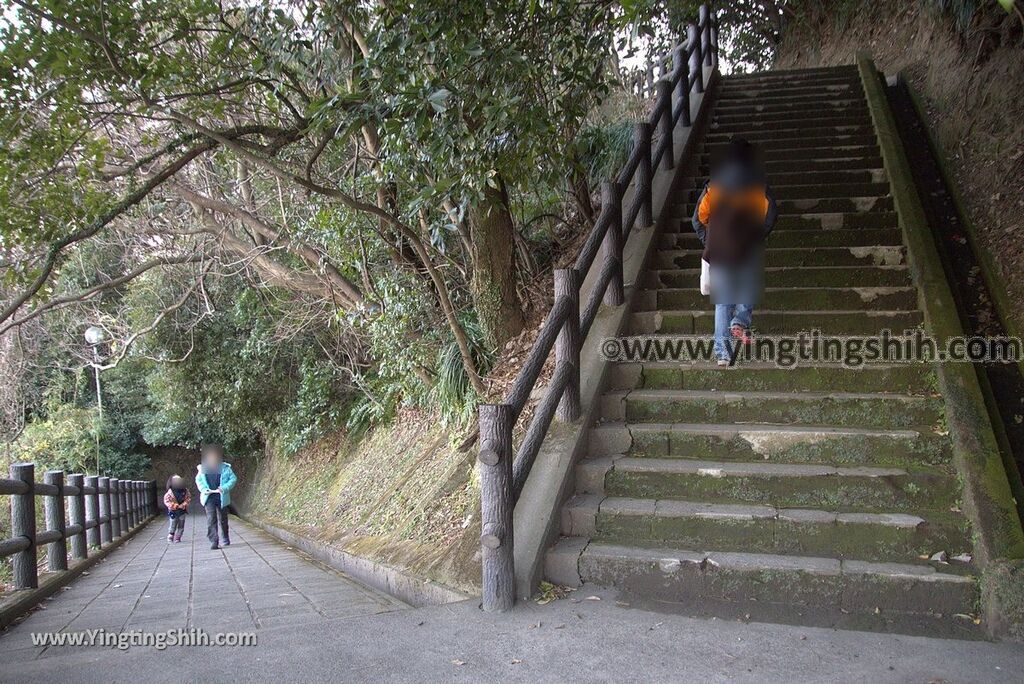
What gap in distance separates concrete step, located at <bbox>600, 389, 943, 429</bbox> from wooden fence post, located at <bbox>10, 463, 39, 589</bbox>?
13.8ft

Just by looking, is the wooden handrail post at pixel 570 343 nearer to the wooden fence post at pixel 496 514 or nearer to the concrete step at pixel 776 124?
the wooden fence post at pixel 496 514

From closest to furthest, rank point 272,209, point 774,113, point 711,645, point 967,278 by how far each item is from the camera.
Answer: point 711,645, point 967,278, point 774,113, point 272,209

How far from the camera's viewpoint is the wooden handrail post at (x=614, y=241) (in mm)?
5559

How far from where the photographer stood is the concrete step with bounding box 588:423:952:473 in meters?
4.15

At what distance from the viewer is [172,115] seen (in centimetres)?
596

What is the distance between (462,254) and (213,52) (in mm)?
3245

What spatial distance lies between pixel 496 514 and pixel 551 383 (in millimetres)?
1023

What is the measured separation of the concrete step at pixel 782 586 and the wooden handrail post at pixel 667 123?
5.29 metres

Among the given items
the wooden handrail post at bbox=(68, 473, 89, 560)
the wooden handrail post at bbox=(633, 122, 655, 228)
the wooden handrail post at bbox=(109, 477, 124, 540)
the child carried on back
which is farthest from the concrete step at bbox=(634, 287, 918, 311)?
the child carried on back

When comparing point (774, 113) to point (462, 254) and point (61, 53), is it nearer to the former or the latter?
point (462, 254)

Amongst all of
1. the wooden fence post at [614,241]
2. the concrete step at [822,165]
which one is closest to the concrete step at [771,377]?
the wooden fence post at [614,241]

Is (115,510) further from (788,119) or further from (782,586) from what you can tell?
(788,119)

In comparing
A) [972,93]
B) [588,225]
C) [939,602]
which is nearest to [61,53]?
[588,225]

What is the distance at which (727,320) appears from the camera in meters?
5.15
